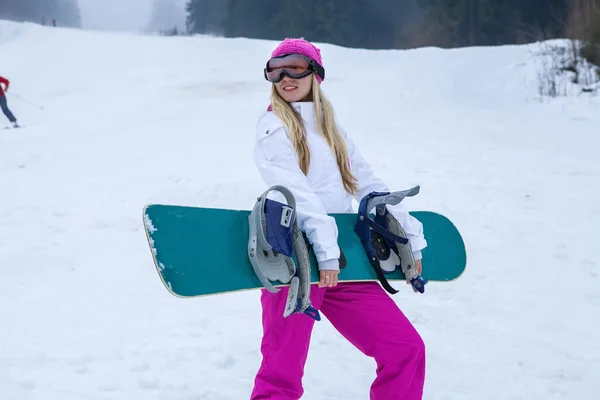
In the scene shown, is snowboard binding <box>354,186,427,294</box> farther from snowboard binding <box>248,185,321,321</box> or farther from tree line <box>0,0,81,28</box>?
tree line <box>0,0,81,28</box>

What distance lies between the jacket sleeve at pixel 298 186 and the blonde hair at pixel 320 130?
43 mm

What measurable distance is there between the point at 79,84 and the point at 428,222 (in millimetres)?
15884

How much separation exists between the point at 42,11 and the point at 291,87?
263 feet

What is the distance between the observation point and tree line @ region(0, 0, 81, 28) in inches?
2511

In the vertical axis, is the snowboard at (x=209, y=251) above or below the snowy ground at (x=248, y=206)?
above

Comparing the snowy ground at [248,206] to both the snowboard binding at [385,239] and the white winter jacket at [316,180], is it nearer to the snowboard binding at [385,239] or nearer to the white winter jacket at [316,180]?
the snowboard binding at [385,239]

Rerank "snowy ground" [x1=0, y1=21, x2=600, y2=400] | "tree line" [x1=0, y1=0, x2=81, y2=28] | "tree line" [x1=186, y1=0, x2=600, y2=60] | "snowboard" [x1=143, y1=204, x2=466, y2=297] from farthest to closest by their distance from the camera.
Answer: "tree line" [x1=0, y1=0, x2=81, y2=28] < "tree line" [x1=186, y1=0, x2=600, y2=60] < "snowy ground" [x1=0, y1=21, x2=600, y2=400] < "snowboard" [x1=143, y1=204, x2=466, y2=297]

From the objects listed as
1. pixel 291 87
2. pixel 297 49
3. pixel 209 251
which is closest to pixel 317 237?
pixel 209 251

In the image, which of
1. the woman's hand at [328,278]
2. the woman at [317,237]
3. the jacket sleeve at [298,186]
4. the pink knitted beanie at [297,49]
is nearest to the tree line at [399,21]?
the pink knitted beanie at [297,49]

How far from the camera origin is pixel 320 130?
2326 millimetres

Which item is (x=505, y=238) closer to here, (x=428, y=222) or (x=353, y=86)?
(x=428, y=222)

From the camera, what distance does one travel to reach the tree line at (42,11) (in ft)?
209

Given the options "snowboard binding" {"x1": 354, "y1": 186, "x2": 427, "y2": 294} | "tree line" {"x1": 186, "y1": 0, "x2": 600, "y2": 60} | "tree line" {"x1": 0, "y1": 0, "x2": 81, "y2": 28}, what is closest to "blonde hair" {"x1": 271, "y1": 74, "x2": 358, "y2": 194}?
"snowboard binding" {"x1": 354, "y1": 186, "x2": 427, "y2": 294}

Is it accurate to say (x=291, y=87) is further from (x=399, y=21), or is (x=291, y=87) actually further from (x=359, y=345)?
(x=399, y=21)
